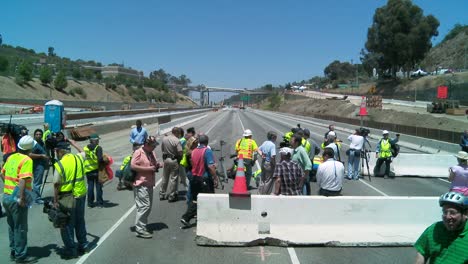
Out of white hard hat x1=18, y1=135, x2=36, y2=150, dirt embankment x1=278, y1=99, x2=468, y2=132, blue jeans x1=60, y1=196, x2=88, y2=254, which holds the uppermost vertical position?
white hard hat x1=18, y1=135, x2=36, y2=150

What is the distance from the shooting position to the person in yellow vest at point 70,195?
6578 mm

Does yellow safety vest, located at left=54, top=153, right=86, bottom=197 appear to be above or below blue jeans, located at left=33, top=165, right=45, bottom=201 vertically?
above

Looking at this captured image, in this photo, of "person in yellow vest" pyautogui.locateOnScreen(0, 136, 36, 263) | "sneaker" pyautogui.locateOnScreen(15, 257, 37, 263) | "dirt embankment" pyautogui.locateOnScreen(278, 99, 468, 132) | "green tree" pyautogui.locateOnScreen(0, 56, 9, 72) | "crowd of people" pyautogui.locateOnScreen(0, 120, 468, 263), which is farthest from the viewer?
"green tree" pyautogui.locateOnScreen(0, 56, 9, 72)

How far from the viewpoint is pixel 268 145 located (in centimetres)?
1062

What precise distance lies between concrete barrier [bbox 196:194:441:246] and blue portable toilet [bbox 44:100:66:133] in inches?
772

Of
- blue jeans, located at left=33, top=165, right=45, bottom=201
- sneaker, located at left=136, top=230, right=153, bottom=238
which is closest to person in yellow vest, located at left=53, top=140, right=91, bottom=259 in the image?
sneaker, located at left=136, top=230, right=153, bottom=238

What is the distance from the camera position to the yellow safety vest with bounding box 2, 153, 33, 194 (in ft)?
21.0

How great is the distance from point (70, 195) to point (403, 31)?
3710 inches

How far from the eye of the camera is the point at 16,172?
643 cm

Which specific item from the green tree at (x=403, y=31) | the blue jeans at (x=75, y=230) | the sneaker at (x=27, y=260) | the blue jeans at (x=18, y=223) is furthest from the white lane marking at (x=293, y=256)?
the green tree at (x=403, y=31)

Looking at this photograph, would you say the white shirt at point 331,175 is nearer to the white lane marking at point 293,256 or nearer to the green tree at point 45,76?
the white lane marking at point 293,256

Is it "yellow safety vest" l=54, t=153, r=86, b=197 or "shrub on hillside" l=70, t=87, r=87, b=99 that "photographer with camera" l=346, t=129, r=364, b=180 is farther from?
"shrub on hillside" l=70, t=87, r=87, b=99

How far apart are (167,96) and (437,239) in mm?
156704

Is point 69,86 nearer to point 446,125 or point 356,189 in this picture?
point 446,125
